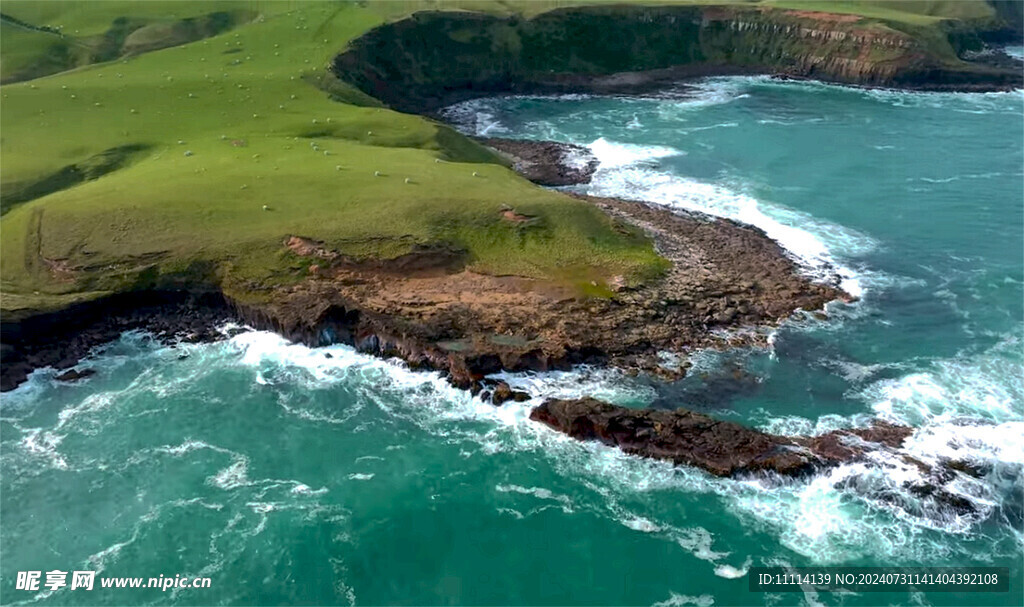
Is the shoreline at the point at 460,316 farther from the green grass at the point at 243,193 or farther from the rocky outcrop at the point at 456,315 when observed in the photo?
the green grass at the point at 243,193

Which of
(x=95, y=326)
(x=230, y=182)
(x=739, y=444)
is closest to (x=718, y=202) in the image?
(x=739, y=444)

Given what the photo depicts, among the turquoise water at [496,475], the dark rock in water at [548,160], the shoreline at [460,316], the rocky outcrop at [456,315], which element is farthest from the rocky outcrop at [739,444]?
the dark rock in water at [548,160]

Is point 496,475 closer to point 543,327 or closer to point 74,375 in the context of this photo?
point 543,327

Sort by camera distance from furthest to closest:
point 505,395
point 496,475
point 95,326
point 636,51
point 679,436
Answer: point 636,51
point 95,326
point 505,395
point 679,436
point 496,475

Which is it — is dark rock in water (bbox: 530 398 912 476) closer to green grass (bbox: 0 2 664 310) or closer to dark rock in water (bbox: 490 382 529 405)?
dark rock in water (bbox: 490 382 529 405)

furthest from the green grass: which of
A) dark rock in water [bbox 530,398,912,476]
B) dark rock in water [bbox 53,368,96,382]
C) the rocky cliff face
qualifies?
the rocky cliff face
